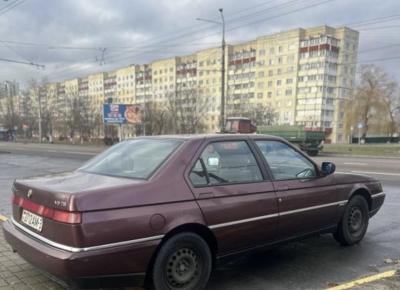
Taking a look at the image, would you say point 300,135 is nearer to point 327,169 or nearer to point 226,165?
point 327,169

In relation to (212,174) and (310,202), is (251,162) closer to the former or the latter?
(212,174)

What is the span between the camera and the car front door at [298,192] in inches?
165

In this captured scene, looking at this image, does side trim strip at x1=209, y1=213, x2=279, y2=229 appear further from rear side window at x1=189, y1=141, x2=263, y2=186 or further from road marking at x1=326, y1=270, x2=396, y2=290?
road marking at x1=326, y1=270, x2=396, y2=290

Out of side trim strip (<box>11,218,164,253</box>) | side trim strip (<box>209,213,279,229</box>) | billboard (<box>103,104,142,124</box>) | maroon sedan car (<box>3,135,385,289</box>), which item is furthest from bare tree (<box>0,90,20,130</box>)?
side trim strip (<box>209,213,279,229</box>)

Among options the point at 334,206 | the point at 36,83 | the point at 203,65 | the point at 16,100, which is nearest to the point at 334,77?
the point at 203,65

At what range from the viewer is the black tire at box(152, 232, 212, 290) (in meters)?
3.24

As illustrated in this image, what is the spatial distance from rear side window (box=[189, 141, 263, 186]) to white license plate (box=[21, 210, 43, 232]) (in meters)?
1.38

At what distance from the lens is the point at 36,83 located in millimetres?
66188

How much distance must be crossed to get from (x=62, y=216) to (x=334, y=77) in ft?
284

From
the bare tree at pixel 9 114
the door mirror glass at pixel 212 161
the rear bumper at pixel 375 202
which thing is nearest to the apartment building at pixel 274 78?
the bare tree at pixel 9 114

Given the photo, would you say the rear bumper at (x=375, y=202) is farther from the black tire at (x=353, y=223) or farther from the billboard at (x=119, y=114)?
the billboard at (x=119, y=114)

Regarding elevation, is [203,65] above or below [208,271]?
above

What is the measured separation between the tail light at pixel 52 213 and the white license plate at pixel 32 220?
1.7 inches

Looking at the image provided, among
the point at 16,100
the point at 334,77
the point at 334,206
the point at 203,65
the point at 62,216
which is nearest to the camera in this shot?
the point at 62,216
